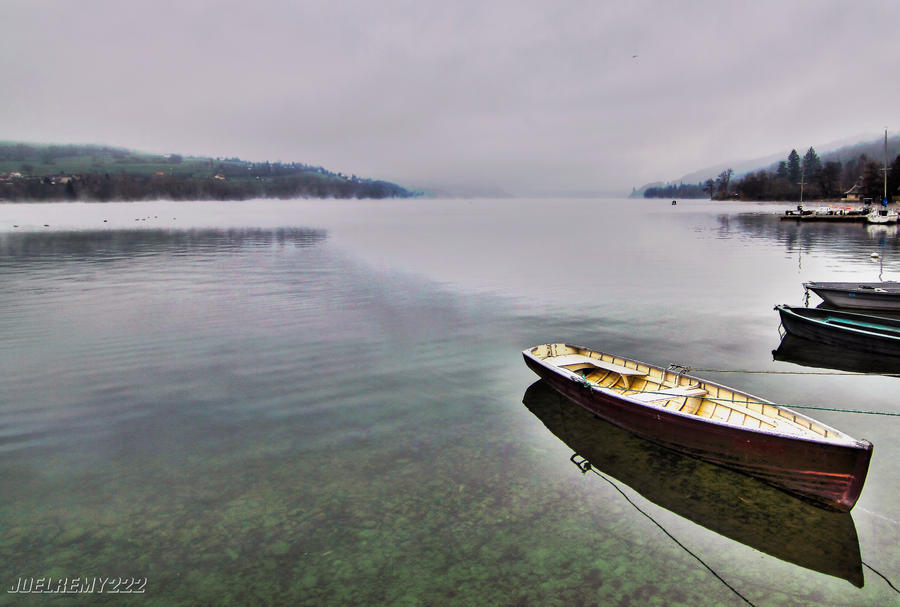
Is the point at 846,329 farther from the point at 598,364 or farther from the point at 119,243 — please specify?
the point at 119,243

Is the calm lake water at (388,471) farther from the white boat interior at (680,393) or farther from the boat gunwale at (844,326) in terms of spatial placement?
the boat gunwale at (844,326)

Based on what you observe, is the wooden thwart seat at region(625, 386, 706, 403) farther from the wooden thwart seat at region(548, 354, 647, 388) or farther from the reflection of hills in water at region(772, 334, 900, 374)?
the reflection of hills in water at region(772, 334, 900, 374)

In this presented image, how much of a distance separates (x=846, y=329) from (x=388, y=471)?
974 inches

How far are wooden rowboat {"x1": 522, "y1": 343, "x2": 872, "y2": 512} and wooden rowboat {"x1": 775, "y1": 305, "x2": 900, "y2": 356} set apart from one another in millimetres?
13851

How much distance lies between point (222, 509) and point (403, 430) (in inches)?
258

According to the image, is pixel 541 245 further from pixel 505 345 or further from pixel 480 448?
pixel 480 448

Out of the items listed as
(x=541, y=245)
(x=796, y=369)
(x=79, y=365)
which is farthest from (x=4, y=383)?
(x=541, y=245)

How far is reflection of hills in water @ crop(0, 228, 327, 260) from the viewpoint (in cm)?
7325

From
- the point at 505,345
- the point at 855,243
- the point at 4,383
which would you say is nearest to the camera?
the point at 4,383

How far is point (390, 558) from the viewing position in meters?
12.2

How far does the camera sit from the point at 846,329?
27.0 m

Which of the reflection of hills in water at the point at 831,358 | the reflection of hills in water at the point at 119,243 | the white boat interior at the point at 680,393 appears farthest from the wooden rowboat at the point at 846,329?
the reflection of hills in water at the point at 119,243

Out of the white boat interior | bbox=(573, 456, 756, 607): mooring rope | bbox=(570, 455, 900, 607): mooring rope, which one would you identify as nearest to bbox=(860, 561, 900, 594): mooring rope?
bbox=(570, 455, 900, 607): mooring rope

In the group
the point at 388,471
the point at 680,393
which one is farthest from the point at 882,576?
the point at 388,471
